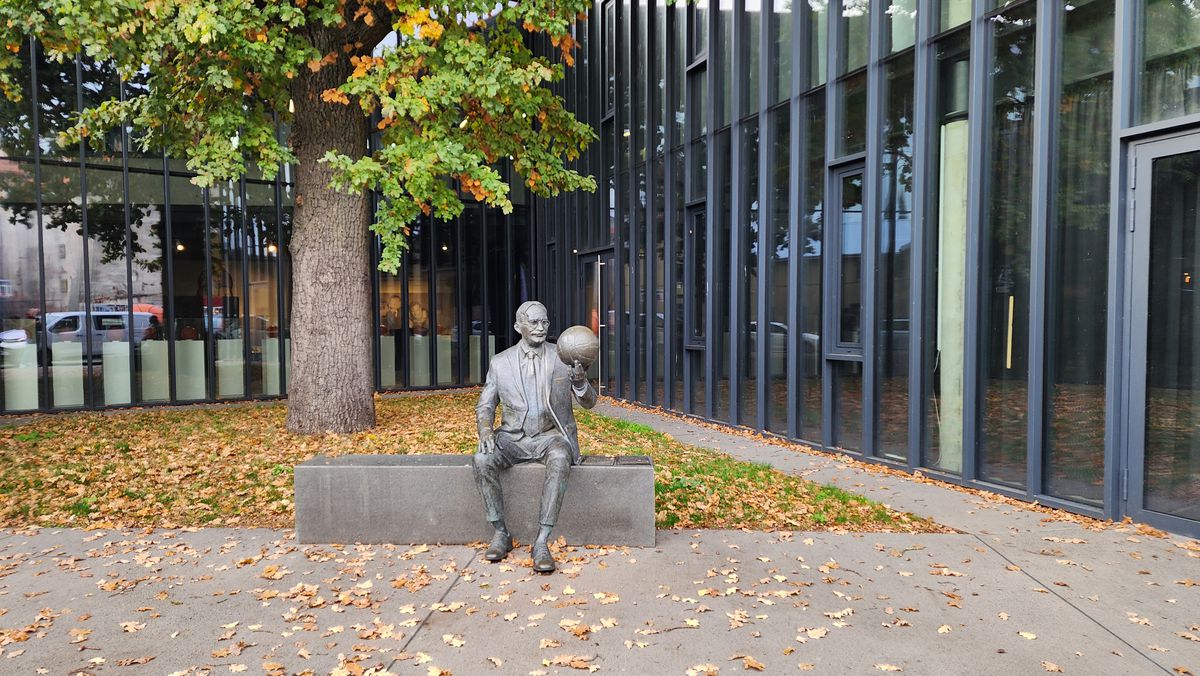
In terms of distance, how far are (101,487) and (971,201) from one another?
30.3 feet

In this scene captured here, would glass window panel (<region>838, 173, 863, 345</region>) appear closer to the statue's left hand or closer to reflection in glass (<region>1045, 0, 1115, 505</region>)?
reflection in glass (<region>1045, 0, 1115, 505</region>)

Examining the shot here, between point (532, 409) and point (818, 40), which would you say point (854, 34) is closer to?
point (818, 40)

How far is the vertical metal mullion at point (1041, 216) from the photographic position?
7027 mm

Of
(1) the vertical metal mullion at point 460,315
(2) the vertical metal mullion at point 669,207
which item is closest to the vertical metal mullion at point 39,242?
(1) the vertical metal mullion at point 460,315

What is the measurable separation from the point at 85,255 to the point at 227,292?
2424 mm

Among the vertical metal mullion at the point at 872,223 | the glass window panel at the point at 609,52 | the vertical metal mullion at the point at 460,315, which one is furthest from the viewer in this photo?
the vertical metal mullion at the point at 460,315

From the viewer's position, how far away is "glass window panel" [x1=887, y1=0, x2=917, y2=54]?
8.70 meters

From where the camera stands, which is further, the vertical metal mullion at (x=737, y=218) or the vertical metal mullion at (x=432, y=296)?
the vertical metal mullion at (x=432, y=296)

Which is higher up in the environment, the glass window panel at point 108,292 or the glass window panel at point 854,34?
the glass window panel at point 854,34

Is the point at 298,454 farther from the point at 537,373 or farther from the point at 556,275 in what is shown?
the point at 556,275

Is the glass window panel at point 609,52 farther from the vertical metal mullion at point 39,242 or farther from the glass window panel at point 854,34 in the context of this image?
the vertical metal mullion at point 39,242

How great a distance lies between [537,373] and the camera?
5.84 metres

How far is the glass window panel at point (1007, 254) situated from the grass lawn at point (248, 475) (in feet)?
5.22

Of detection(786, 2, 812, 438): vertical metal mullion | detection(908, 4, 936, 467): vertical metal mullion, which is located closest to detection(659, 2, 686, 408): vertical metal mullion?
detection(786, 2, 812, 438): vertical metal mullion
